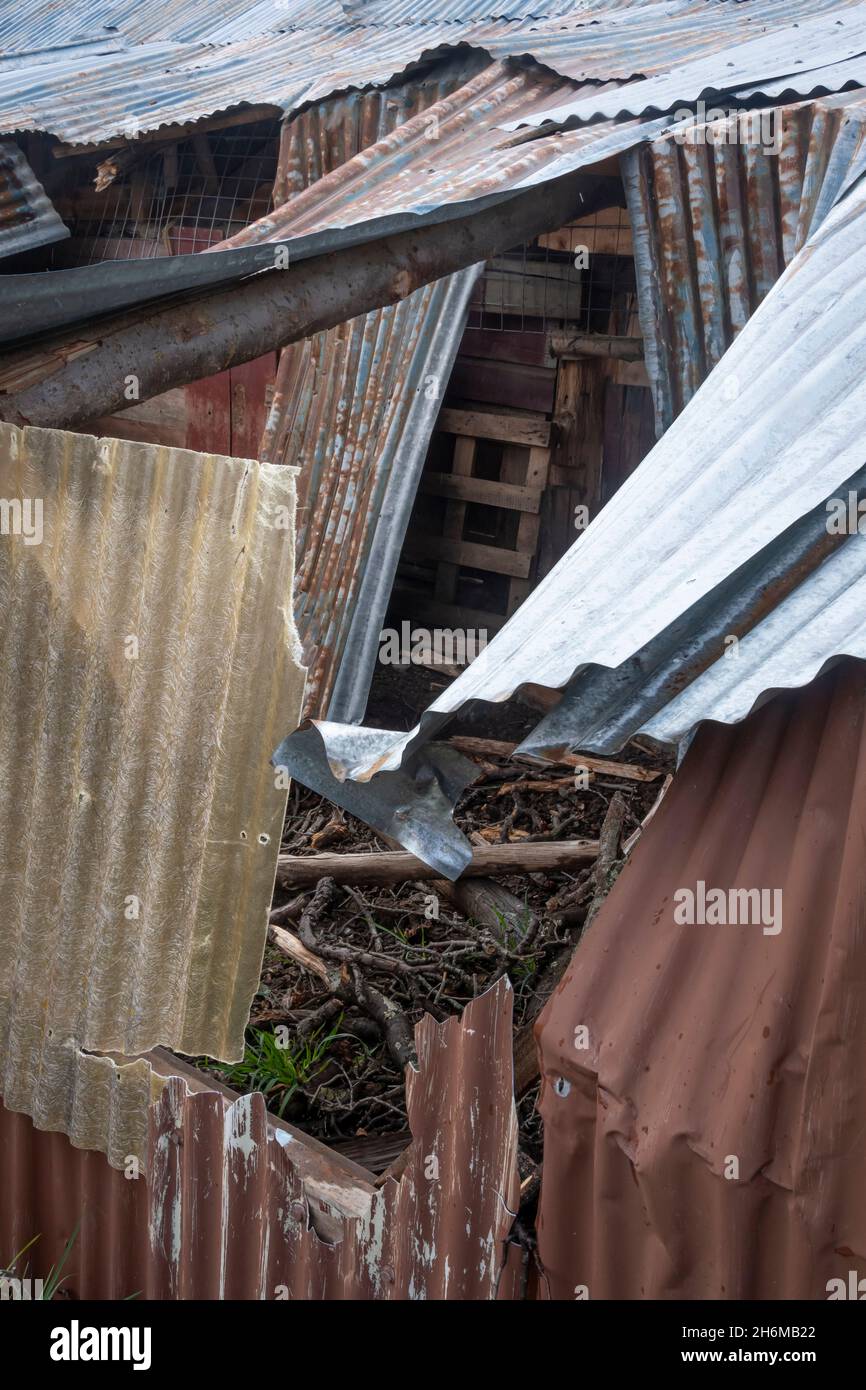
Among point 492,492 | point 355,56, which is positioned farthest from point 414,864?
point 355,56

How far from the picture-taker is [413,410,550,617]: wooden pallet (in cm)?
714

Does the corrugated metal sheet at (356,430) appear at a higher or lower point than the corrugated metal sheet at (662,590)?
higher

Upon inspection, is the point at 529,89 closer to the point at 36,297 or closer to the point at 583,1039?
the point at 36,297

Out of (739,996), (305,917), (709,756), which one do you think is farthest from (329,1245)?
(305,917)

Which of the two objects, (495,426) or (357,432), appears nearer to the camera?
(357,432)

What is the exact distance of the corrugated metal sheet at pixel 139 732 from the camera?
2.76 meters

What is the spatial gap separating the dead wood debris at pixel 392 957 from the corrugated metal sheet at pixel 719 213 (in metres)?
1.70

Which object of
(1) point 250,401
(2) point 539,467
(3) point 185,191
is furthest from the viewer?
(3) point 185,191

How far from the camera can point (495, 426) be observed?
23.7ft

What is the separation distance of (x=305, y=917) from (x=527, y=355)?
378 cm

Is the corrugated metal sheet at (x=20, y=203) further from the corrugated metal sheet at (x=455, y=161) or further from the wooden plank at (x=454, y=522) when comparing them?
the corrugated metal sheet at (x=455, y=161)

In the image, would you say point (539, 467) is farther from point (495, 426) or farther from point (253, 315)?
point (253, 315)

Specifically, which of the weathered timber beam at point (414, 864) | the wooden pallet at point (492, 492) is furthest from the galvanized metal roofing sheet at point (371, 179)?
the weathered timber beam at point (414, 864)

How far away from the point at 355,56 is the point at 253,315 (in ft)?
15.8
